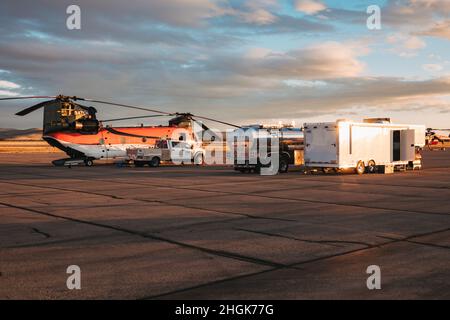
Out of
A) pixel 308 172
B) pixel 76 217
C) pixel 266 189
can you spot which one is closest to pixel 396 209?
pixel 266 189

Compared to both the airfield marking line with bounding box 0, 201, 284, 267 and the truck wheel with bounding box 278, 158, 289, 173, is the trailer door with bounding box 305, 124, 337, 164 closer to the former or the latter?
the truck wheel with bounding box 278, 158, 289, 173

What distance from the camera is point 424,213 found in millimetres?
12523

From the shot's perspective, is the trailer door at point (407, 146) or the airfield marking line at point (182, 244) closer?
the airfield marking line at point (182, 244)

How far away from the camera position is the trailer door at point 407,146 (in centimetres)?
2930

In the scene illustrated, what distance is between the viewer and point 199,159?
3834 cm

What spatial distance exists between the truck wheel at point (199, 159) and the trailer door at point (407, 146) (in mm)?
15503

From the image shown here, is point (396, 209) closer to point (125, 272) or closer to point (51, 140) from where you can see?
point (125, 272)

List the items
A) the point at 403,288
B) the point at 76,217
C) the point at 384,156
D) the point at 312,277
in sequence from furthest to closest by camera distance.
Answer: the point at 384,156 < the point at 76,217 < the point at 312,277 < the point at 403,288

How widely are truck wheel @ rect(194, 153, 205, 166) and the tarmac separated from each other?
826 inches
